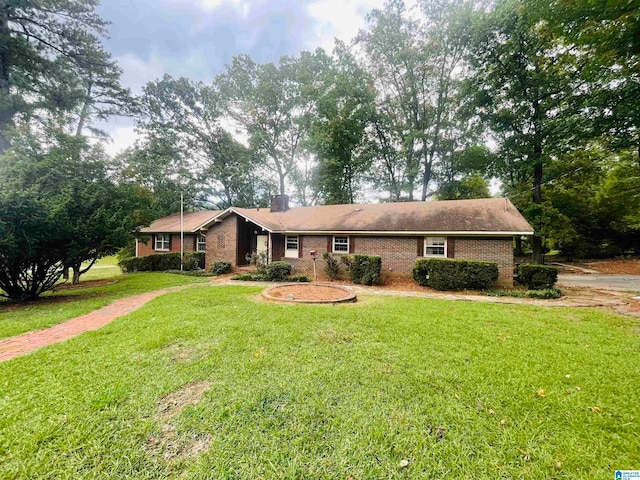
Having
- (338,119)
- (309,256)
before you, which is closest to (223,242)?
(309,256)

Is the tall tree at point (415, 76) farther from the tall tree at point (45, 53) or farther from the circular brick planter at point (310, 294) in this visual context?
the tall tree at point (45, 53)

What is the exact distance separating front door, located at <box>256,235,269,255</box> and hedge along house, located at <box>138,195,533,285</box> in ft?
0.21

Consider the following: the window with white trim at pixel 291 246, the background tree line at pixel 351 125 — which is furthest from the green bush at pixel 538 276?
the window with white trim at pixel 291 246

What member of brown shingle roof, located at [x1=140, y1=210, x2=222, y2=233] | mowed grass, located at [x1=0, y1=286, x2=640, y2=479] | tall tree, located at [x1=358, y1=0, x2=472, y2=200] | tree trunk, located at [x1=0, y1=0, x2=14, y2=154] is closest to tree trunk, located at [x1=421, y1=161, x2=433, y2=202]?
tall tree, located at [x1=358, y1=0, x2=472, y2=200]

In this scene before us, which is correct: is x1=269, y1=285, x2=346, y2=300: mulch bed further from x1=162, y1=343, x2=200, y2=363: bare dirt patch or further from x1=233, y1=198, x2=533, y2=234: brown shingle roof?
x1=233, y1=198, x2=533, y2=234: brown shingle roof

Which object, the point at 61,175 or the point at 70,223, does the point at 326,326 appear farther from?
the point at 61,175

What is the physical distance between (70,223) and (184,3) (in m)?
10.8

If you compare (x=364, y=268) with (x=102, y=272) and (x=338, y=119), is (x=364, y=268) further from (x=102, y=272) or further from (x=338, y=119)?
(x=102, y=272)

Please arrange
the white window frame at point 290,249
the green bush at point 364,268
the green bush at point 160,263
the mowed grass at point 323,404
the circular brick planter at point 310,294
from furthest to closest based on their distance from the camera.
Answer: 1. the green bush at point 160,263
2. the white window frame at point 290,249
3. the green bush at point 364,268
4. the circular brick planter at point 310,294
5. the mowed grass at point 323,404

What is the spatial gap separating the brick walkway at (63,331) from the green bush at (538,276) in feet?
47.3

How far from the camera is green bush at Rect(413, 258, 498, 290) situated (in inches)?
384

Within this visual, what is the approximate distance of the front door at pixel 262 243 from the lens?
1595cm

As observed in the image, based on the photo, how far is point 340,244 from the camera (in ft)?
45.3

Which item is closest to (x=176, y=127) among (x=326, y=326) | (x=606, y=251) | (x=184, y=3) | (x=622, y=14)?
(x=184, y=3)
